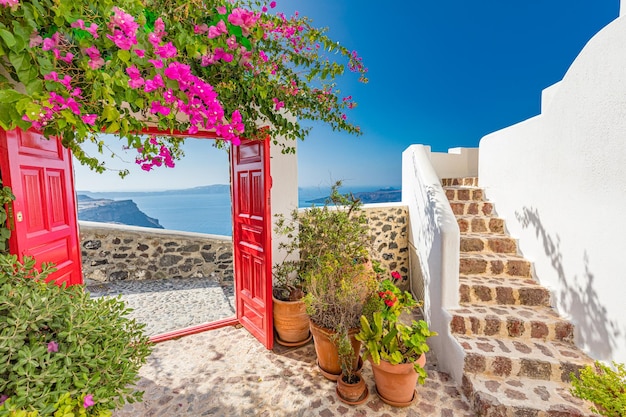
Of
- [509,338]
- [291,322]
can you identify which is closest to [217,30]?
[291,322]

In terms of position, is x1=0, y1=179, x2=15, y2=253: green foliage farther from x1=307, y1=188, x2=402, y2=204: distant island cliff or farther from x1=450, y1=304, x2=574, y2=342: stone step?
x1=450, y1=304, x2=574, y2=342: stone step

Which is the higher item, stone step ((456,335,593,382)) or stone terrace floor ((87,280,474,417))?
stone step ((456,335,593,382))

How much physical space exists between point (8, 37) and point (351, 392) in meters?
2.87

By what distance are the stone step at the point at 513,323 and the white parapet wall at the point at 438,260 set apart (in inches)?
5.6

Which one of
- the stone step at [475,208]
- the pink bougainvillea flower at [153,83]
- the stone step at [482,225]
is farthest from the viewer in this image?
the stone step at [475,208]

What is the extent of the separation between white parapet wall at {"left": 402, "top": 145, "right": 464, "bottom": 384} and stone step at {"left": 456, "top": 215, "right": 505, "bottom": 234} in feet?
1.97

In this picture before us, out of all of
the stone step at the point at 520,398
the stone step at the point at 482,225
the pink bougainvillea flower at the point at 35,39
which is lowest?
the stone step at the point at 520,398

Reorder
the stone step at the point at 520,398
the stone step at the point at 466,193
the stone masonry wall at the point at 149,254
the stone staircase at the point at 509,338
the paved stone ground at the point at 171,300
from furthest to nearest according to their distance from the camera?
the stone masonry wall at the point at 149,254 < the stone step at the point at 466,193 < the paved stone ground at the point at 171,300 < the stone staircase at the point at 509,338 < the stone step at the point at 520,398

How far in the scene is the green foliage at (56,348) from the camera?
1.02 metres

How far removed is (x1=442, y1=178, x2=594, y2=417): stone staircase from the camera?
6.66 feet

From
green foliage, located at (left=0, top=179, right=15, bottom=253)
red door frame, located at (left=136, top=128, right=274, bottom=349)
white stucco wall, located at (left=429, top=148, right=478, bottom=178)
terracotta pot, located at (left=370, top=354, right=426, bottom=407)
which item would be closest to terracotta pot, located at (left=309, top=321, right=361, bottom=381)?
terracotta pot, located at (left=370, top=354, right=426, bottom=407)

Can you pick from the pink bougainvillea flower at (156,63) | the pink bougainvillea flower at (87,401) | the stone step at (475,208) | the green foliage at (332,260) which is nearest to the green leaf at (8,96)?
the pink bougainvillea flower at (156,63)

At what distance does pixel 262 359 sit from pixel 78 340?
1.96 meters

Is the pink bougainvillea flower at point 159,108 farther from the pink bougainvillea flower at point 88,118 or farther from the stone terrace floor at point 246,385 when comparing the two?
the stone terrace floor at point 246,385
